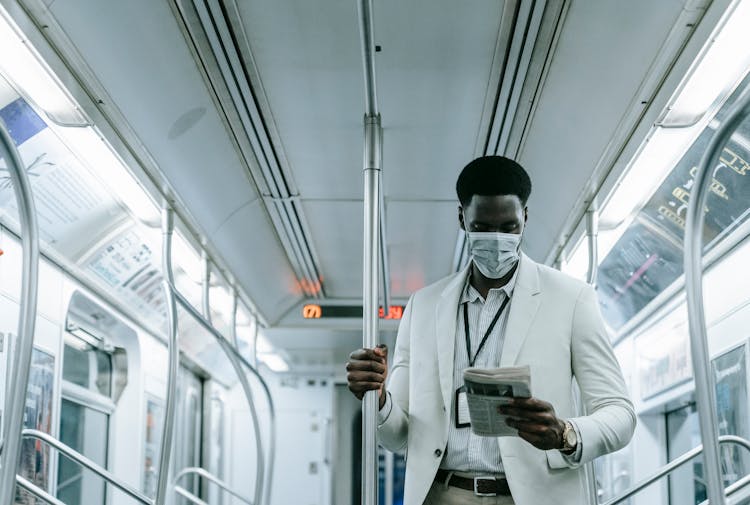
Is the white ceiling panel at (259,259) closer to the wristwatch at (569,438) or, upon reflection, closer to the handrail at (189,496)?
the handrail at (189,496)

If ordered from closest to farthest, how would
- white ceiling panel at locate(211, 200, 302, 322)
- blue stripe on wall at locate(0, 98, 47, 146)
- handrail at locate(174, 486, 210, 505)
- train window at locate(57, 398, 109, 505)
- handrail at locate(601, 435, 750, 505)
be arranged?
handrail at locate(601, 435, 750, 505) < blue stripe on wall at locate(0, 98, 47, 146) < white ceiling panel at locate(211, 200, 302, 322) < train window at locate(57, 398, 109, 505) < handrail at locate(174, 486, 210, 505)

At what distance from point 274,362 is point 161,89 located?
8.16 meters

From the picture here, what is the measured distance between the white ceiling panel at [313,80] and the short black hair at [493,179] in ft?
5.38

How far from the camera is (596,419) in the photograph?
239cm

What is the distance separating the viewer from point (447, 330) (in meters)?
2.66

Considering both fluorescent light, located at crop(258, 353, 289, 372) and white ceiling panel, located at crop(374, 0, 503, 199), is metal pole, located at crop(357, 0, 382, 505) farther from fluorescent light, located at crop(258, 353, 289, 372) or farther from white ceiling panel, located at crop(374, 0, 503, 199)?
fluorescent light, located at crop(258, 353, 289, 372)

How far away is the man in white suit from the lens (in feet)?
7.93

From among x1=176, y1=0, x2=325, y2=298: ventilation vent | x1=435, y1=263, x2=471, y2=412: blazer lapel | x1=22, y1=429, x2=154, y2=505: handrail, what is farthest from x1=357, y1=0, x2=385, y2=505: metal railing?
x1=22, y1=429, x2=154, y2=505: handrail

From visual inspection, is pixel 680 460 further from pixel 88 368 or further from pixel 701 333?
pixel 88 368

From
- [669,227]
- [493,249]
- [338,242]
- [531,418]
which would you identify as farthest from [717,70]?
[338,242]

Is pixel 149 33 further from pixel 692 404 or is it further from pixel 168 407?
pixel 692 404

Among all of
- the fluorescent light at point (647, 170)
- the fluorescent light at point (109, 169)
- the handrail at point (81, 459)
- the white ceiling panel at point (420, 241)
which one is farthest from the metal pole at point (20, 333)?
the white ceiling panel at point (420, 241)

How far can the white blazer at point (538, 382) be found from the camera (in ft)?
7.93

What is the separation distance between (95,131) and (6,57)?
837 mm
